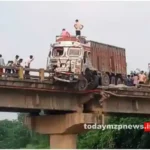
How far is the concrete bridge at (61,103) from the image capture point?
21719 millimetres

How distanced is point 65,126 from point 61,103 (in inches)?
53.0

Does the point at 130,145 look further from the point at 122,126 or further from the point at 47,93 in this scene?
the point at 47,93

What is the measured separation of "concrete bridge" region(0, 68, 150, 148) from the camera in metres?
21.7

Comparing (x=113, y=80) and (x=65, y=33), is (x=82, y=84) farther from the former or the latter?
(x=113, y=80)

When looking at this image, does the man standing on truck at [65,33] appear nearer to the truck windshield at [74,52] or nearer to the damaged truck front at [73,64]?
the damaged truck front at [73,64]

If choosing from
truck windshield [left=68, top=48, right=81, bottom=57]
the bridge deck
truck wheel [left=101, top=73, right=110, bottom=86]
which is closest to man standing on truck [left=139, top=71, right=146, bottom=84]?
the bridge deck

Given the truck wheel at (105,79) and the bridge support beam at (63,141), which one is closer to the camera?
the bridge support beam at (63,141)

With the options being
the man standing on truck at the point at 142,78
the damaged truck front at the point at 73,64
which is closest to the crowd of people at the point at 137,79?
the man standing on truck at the point at 142,78

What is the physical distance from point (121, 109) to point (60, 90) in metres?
5.51

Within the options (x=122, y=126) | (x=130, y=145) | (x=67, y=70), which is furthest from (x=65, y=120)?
(x=130, y=145)

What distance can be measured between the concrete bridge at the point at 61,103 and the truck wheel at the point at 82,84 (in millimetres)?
319

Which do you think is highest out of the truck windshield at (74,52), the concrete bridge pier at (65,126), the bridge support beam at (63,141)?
the truck windshield at (74,52)

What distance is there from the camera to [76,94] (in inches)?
949

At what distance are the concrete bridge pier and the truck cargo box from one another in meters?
3.92
